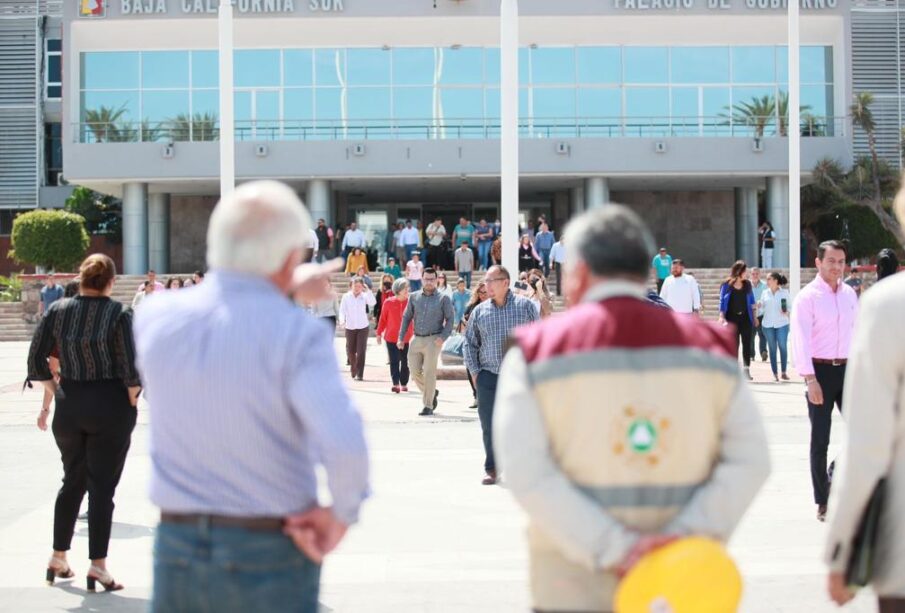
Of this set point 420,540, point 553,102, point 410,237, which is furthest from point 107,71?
point 420,540

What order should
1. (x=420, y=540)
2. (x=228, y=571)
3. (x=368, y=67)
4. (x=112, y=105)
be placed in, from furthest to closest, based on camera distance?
1. (x=112, y=105)
2. (x=368, y=67)
3. (x=420, y=540)
4. (x=228, y=571)

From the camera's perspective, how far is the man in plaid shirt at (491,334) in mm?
9828

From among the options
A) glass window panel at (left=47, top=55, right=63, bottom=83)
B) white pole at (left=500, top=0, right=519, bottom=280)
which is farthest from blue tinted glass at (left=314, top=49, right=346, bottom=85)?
white pole at (left=500, top=0, right=519, bottom=280)

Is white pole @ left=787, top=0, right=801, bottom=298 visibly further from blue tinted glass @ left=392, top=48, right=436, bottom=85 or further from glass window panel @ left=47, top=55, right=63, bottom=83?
glass window panel @ left=47, top=55, right=63, bottom=83

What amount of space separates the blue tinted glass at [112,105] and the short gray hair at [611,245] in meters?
39.4

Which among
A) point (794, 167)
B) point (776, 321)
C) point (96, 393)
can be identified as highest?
point (794, 167)

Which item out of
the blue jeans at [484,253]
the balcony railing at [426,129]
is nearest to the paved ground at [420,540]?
the blue jeans at [484,253]

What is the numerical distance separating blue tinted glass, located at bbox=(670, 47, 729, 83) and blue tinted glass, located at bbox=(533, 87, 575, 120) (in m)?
3.76

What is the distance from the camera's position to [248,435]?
314 cm

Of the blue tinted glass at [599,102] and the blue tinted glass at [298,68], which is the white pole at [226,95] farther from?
the blue tinted glass at [599,102]

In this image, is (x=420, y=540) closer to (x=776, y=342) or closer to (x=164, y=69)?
(x=776, y=342)

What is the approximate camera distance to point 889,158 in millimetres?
42656

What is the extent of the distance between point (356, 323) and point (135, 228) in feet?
77.0

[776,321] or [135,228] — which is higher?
[135,228]
